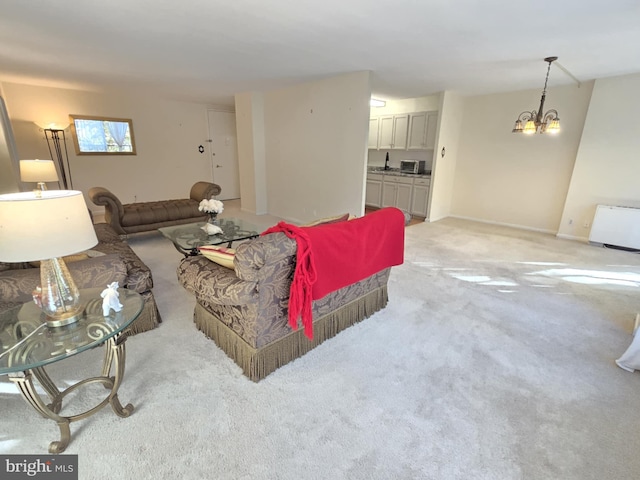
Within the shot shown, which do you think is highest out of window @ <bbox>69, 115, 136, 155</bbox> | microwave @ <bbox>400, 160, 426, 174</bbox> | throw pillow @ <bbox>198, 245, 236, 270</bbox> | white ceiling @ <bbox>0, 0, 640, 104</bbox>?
white ceiling @ <bbox>0, 0, 640, 104</bbox>

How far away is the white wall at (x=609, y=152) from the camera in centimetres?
411

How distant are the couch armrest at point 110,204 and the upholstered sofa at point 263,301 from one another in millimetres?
2590

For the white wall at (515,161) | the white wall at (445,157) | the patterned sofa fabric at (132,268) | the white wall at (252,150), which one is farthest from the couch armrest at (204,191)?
the white wall at (515,161)

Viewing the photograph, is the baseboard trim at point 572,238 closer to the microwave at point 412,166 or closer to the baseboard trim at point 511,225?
the baseboard trim at point 511,225

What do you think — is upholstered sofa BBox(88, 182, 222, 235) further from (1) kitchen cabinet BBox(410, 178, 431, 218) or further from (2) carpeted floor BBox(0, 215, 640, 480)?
(1) kitchen cabinet BBox(410, 178, 431, 218)

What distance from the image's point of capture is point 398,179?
21.0 ft

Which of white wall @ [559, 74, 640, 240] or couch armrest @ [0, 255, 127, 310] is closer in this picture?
couch armrest @ [0, 255, 127, 310]

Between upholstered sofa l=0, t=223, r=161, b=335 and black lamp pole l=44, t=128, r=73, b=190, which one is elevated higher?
black lamp pole l=44, t=128, r=73, b=190

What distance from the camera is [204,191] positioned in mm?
4746

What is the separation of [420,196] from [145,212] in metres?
4.85

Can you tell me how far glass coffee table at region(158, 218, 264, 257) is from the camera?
2.96 metres

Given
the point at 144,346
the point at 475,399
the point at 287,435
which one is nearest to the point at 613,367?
the point at 475,399

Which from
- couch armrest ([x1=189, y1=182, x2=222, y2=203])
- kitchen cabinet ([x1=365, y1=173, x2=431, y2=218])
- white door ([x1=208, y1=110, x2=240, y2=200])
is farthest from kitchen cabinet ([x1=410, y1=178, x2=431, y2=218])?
white door ([x1=208, y1=110, x2=240, y2=200])

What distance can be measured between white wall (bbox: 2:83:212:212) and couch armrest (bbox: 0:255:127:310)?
5081 mm
